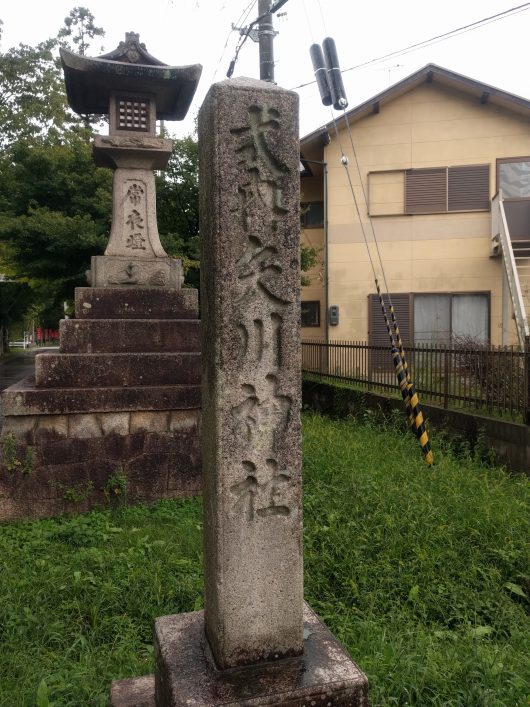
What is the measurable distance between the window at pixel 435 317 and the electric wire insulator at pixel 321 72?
6.06 m

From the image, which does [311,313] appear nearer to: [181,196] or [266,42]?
[181,196]

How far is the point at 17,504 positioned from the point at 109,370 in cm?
166

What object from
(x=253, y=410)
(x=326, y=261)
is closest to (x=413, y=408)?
(x=253, y=410)

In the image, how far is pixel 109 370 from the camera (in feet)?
19.8

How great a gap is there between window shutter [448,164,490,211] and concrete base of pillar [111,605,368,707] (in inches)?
510

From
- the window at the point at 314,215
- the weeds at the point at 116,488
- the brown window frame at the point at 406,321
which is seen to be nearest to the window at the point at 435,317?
the brown window frame at the point at 406,321

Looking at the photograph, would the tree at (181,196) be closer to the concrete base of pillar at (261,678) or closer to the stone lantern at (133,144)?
the stone lantern at (133,144)

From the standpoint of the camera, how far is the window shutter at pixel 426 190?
13.5 m

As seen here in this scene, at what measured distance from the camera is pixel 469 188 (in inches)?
529

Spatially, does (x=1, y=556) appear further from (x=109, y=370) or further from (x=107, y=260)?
(x=107, y=260)

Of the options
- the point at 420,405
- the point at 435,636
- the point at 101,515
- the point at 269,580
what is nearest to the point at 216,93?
the point at 269,580

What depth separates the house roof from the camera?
1273 cm

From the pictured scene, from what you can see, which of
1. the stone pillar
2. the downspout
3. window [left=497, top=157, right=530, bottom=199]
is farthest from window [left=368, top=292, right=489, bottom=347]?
the stone pillar

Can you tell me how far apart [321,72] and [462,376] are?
530 cm
